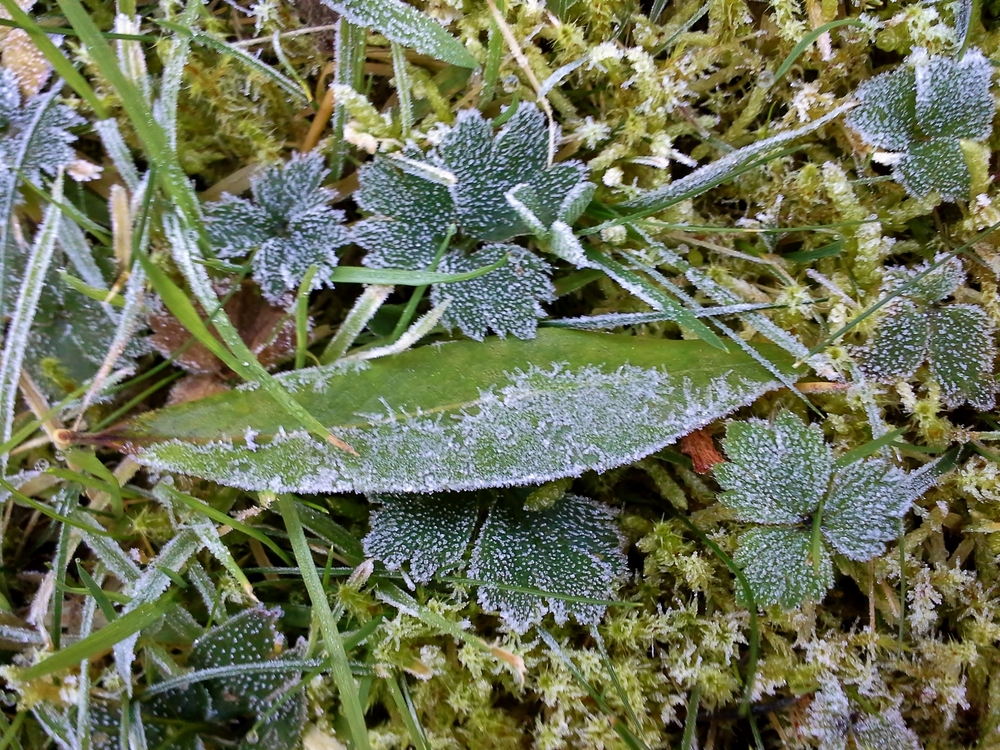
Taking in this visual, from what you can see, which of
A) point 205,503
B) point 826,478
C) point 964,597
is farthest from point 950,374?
point 205,503

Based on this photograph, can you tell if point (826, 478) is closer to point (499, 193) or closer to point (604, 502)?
point (604, 502)

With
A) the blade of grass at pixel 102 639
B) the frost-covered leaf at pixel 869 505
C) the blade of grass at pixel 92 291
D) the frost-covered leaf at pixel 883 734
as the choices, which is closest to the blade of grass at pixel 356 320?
the blade of grass at pixel 92 291

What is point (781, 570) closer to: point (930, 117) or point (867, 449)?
point (867, 449)

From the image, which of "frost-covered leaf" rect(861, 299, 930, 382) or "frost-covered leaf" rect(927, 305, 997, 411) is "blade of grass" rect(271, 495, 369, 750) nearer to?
"frost-covered leaf" rect(861, 299, 930, 382)

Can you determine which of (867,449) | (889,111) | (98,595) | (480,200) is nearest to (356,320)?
(480,200)

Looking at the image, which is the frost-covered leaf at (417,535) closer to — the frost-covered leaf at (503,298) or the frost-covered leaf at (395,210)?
the frost-covered leaf at (503,298)
